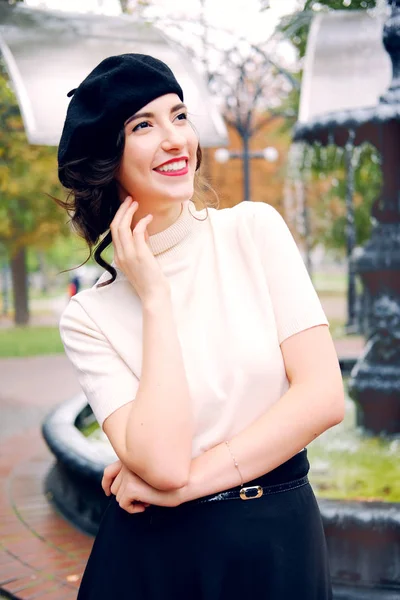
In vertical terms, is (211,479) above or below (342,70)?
below

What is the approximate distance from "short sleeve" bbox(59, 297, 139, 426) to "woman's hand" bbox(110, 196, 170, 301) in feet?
0.45

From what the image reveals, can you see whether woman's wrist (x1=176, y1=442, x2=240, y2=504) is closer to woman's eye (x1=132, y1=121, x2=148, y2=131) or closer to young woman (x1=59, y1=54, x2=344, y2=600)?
young woman (x1=59, y1=54, x2=344, y2=600)

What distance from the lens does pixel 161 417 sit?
4.88 feet

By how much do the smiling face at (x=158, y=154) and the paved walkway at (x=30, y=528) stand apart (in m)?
2.60

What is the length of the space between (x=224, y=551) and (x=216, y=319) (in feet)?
1.56

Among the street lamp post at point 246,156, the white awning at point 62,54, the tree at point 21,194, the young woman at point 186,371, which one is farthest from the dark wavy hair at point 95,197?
the street lamp post at point 246,156

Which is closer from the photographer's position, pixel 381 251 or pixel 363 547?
pixel 363 547

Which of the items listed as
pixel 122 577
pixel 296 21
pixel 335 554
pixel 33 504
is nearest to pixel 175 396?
pixel 122 577

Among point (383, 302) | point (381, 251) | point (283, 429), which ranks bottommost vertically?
point (383, 302)

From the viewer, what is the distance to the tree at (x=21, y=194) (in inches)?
475

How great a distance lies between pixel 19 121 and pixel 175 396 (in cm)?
1149

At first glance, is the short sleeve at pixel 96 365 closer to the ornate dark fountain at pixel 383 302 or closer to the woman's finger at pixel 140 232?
the woman's finger at pixel 140 232

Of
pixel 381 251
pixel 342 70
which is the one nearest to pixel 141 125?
pixel 381 251

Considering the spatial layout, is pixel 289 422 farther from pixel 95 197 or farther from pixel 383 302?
pixel 383 302
